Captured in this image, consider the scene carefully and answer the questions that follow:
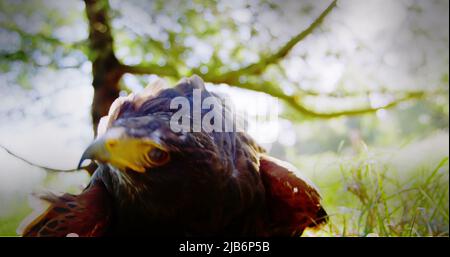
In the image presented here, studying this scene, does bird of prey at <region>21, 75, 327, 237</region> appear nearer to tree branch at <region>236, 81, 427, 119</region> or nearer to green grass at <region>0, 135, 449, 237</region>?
green grass at <region>0, 135, 449, 237</region>

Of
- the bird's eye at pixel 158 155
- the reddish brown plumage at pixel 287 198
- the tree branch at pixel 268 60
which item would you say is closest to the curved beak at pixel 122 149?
the bird's eye at pixel 158 155

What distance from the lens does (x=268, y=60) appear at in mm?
1685

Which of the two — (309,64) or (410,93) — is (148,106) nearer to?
(309,64)

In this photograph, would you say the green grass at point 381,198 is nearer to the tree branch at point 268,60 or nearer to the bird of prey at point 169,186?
the bird of prey at point 169,186

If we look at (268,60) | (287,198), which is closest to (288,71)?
(268,60)

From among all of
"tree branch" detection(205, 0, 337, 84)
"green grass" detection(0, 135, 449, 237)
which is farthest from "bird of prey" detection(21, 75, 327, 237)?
"tree branch" detection(205, 0, 337, 84)

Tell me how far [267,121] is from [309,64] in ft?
1.43

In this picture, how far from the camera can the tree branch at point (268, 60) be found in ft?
5.12

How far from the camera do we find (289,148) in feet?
5.17

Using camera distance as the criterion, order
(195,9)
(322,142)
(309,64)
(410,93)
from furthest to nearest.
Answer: (322,142)
(410,93)
(309,64)
(195,9)

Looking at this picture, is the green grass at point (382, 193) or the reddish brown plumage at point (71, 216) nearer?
the reddish brown plumage at point (71, 216)

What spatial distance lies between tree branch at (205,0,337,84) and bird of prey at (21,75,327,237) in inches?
22.6
